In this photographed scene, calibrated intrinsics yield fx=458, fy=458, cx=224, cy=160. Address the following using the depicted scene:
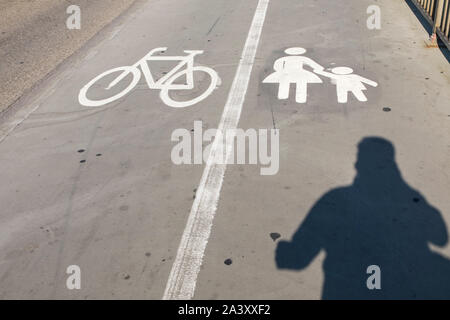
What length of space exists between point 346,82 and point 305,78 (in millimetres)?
628

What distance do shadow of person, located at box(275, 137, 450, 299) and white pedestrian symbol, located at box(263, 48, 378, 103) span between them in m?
1.96

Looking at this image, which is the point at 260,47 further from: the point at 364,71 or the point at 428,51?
the point at 428,51

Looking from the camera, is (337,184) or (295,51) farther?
(295,51)

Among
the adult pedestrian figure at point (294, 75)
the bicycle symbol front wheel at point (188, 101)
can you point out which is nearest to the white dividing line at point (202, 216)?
the bicycle symbol front wheel at point (188, 101)

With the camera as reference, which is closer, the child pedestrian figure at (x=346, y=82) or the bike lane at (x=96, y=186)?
the bike lane at (x=96, y=186)

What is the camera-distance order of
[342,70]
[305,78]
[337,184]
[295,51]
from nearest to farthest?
[337,184] < [305,78] < [342,70] < [295,51]

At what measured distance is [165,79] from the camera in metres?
7.40

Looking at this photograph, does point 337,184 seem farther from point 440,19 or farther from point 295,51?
point 440,19

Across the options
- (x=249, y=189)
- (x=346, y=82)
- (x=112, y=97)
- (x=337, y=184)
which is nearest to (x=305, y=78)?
(x=346, y=82)

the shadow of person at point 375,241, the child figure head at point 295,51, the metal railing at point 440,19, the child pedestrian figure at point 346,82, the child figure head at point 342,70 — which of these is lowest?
the shadow of person at point 375,241

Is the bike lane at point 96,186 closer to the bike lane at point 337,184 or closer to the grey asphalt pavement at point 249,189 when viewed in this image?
Answer: the grey asphalt pavement at point 249,189

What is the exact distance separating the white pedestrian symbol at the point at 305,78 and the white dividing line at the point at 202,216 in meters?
0.57

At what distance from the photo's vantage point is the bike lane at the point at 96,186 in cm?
414
